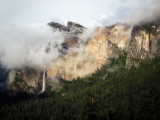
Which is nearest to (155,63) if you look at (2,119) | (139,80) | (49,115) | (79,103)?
(139,80)

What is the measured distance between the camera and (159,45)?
644 ft

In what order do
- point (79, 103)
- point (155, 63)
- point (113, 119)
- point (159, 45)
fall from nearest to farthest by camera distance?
point (113, 119)
point (79, 103)
point (155, 63)
point (159, 45)

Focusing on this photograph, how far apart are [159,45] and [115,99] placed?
114 meters

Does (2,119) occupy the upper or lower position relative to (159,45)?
lower

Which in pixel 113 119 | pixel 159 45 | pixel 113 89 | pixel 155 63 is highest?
pixel 159 45

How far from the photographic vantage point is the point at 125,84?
137 metres

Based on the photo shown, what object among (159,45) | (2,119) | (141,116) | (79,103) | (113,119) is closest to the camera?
(141,116)

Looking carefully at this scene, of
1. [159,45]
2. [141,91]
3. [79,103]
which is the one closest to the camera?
[141,91]

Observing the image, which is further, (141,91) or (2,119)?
(2,119)

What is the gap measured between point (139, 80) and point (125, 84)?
1218cm

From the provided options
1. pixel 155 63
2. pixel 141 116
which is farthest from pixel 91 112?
pixel 155 63

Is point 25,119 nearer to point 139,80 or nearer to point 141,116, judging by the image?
point 141,116

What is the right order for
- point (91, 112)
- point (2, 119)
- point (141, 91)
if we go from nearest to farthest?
1. point (91, 112)
2. point (141, 91)
3. point (2, 119)

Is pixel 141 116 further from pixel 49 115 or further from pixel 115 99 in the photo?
pixel 49 115
